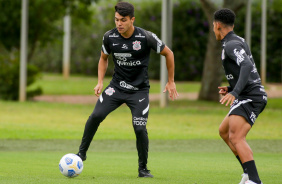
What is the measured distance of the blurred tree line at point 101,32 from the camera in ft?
81.7

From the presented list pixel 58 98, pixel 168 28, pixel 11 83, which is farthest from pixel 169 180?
pixel 58 98

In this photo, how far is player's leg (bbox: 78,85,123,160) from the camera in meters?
8.10

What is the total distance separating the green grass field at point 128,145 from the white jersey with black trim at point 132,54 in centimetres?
122

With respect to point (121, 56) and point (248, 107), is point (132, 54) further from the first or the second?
point (248, 107)

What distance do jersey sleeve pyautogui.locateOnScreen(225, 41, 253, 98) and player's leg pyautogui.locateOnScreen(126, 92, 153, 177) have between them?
5.25ft

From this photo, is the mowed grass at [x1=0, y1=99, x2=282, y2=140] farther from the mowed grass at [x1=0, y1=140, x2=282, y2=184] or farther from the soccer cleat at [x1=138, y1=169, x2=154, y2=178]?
the soccer cleat at [x1=138, y1=169, x2=154, y2=178]

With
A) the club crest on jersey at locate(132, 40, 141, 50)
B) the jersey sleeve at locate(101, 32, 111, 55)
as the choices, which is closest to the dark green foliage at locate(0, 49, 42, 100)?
the jersey sleeve at locate(101, 32, 111, 55)

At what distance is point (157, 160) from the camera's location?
10469mm

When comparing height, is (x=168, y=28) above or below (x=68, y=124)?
above

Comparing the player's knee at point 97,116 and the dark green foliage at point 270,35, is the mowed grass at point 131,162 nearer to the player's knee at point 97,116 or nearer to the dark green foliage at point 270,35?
the player's knee at point 97,116

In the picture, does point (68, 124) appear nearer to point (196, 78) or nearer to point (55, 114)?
point (55, 114)

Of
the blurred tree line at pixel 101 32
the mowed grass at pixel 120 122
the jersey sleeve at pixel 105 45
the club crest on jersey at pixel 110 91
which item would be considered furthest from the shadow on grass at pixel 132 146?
the blurred tree line at pixel 101 32

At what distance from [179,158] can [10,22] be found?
1510 cm

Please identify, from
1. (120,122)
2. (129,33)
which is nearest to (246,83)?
(129,33)
